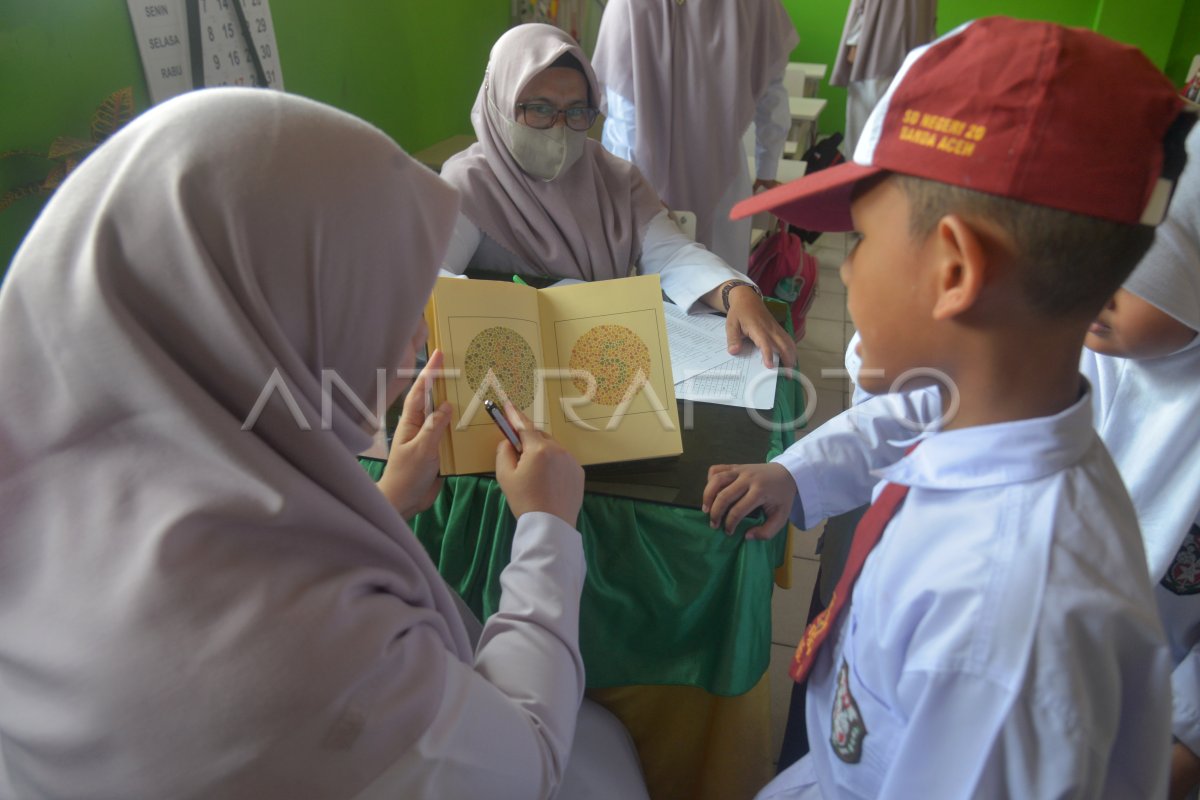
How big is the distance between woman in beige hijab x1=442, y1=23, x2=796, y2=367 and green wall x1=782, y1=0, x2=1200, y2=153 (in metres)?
5.01

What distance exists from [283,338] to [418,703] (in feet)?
1.00

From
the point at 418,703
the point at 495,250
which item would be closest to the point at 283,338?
the point at 418,703

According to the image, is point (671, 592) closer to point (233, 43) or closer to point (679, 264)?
point (679, 264)

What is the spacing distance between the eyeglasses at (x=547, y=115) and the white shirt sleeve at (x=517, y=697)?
99 cm

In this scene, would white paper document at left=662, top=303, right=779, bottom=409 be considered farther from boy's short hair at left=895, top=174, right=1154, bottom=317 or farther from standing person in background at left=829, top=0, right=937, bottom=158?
standing person in background at left=829, top=0, right=937, bottom=158

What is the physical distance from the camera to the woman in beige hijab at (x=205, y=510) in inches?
19.4

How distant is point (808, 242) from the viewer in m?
4.36

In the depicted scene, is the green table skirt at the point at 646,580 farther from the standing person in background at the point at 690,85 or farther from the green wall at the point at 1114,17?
the green wall at the point at 1114,17

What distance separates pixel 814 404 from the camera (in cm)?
125

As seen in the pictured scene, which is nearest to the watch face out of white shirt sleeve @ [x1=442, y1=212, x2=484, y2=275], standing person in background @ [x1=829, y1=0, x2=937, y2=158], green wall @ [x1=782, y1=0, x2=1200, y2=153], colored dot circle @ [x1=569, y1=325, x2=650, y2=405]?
white shirt sleeve @ [x1=442, y1=212, x2=484, y2=275]

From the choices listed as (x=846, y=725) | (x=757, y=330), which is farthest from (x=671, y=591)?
(x=757, y=330)

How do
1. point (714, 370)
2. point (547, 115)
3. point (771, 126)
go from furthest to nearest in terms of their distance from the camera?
point (771, 126), point (547, 115), point (714, 370)

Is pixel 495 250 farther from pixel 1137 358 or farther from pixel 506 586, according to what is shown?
pixel 1137 358

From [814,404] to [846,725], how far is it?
63cm
